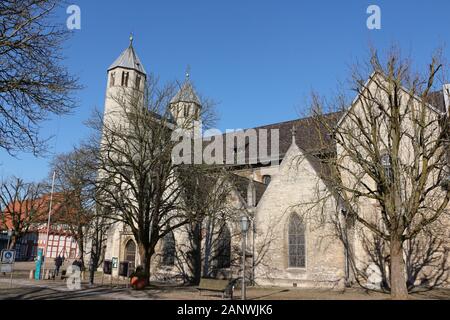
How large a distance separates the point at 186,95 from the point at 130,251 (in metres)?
15.7

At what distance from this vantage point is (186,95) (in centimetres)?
2703

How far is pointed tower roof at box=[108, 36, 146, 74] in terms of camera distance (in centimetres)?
4728

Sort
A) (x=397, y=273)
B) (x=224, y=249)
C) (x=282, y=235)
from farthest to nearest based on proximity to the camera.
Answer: (x=224, y=249)
(x=282, y=235)
(x=397, y=273)

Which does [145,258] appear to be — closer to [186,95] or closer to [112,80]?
[186,95]

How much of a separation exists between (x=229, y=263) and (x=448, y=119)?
55.9 feet

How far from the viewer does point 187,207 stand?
23.5m

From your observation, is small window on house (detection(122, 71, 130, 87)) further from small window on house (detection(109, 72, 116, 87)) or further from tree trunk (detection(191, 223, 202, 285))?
tree trunk (detection(191, 223, 202, 285))

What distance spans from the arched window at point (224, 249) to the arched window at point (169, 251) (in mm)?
4450

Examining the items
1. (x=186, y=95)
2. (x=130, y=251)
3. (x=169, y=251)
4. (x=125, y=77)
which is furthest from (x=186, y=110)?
(x=125, y=77)

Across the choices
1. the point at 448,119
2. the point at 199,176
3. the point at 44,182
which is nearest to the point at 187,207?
the point at 199,176

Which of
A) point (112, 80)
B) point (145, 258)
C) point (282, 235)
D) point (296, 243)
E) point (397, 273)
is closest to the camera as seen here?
point (397, 273)

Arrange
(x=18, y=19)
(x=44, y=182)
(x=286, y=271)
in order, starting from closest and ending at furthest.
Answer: (x=18, y=19)
(x=286, y=271)
(x=44, y=182)

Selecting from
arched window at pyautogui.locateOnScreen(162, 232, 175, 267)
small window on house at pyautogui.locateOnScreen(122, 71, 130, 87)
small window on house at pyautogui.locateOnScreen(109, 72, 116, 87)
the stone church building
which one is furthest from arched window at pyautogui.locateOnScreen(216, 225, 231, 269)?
small window on house at pyautogui.locateOnScreen(109, 72, 116, 87)
